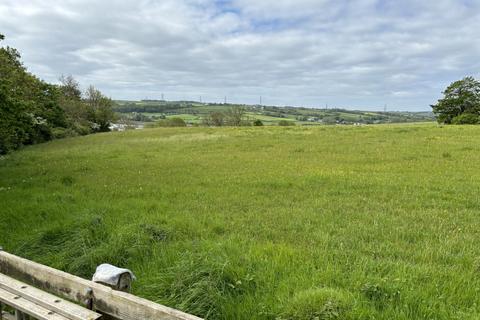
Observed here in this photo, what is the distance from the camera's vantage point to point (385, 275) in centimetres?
467

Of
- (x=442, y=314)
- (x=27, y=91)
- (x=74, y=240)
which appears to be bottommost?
(x=74, y=240)

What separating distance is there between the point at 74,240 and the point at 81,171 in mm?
8135

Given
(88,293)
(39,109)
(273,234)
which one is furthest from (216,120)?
(88,293)

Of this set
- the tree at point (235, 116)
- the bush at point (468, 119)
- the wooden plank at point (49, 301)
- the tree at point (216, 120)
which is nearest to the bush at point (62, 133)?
the tree at point (216, 120)

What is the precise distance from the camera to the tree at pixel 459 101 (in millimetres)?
62625

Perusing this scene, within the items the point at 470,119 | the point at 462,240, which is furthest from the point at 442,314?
the point at 470,119

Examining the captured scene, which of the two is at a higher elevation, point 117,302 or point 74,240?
point 117,302

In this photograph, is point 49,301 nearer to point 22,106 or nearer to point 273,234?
point 273,234

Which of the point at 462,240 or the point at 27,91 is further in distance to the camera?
the point at 27,91

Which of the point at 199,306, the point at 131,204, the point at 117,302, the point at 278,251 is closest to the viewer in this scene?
the point at 117,302

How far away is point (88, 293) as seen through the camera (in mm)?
3668

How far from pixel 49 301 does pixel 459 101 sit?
7414 cm

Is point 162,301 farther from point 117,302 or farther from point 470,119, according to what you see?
point 470,119

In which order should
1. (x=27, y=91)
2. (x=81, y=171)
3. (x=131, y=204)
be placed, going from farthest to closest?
(x=27, y=91), (x=81, y=171), (x=131, y=204)
